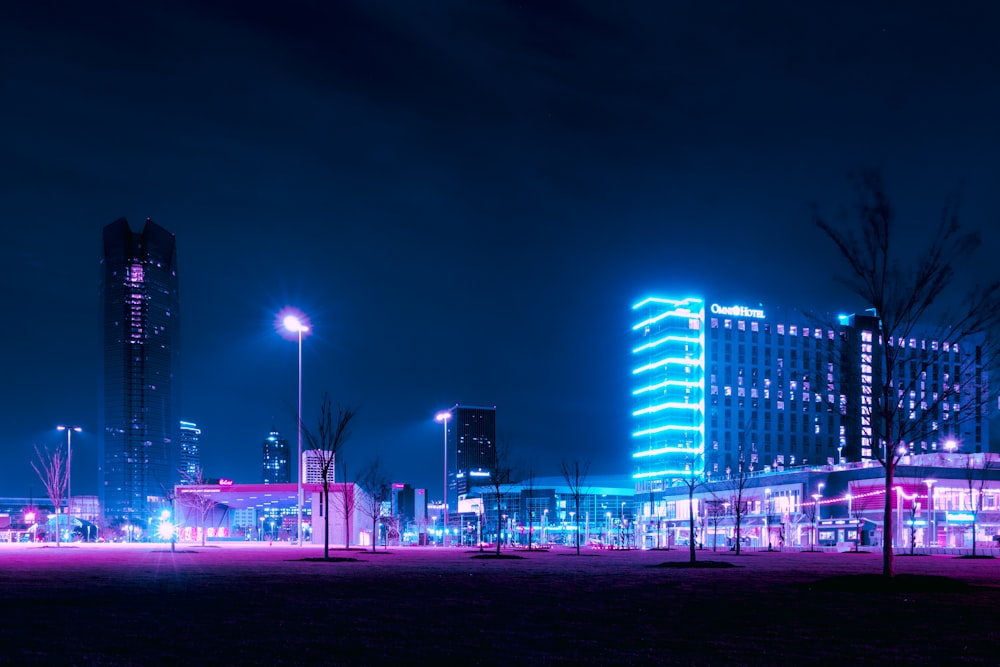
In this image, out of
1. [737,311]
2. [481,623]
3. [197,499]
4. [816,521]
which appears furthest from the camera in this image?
[737,311]

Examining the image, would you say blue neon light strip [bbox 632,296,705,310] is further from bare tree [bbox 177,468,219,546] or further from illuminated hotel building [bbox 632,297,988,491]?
bare tree [bbox 177,468,219,546]

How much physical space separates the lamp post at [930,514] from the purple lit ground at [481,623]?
81761 mm

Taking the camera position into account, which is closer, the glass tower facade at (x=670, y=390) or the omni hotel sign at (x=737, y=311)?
the glass tower facade at (x=670, y=390)

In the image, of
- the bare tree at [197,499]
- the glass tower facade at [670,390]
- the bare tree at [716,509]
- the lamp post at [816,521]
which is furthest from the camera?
the glass tower facade at [670,390]

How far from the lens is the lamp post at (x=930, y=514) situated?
93562mm

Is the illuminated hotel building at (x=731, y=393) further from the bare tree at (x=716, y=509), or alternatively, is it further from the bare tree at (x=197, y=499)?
the bare tree at (x=197, y=499)

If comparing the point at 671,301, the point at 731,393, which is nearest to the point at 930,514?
the point at 731,393

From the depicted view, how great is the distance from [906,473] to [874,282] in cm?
8273

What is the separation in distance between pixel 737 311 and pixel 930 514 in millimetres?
86733

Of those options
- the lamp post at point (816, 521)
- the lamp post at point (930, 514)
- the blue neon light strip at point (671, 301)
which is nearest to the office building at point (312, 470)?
the lamp post at point (816, 521)

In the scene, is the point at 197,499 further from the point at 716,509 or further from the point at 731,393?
the point at 731,393

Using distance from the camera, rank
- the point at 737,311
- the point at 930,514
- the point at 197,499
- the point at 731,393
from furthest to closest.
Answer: the point at 737,311, the point at 731,393, the point at 930,514, the point at 197,499

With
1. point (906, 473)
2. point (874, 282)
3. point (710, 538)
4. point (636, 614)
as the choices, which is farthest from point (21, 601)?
point (710, 538)

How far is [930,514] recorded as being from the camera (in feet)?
314
